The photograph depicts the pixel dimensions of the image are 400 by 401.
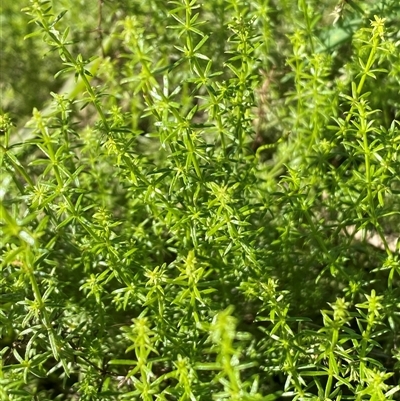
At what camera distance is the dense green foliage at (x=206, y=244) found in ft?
4.16

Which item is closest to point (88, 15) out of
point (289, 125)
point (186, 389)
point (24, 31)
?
point (24, 31)

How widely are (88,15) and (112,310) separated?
1.33 m

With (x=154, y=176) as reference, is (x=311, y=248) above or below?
below

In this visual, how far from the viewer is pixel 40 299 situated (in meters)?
1.24

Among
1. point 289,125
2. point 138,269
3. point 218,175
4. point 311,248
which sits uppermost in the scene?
point 218,175

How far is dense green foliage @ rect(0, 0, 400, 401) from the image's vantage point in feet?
4.16

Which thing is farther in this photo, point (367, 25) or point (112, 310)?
point (367, 25)

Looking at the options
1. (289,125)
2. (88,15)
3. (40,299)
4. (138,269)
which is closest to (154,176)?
(138,269)

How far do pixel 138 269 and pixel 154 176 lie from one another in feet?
0.71

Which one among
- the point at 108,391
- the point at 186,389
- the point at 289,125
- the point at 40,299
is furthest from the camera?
the point at 289,125

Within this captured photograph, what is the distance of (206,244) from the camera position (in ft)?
4.86

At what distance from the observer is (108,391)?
1369mm

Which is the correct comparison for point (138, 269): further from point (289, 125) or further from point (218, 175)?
point (289, 125)

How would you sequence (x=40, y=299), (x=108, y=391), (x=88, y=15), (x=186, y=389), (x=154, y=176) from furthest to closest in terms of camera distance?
(x=88, y=15) → (x=154, y=176) → (x=108, y=391) → (x=40, y=299) → (x=186, y=389)
